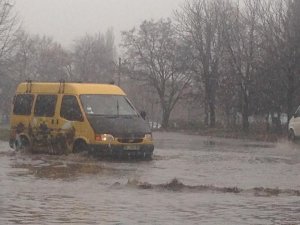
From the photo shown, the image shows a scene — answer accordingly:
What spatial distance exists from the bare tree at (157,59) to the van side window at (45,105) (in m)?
44.5

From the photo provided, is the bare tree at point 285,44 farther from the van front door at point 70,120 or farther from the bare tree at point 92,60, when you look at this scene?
the bare tree at point 92,60

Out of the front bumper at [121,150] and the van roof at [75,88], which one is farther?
the van roof at [75,88]

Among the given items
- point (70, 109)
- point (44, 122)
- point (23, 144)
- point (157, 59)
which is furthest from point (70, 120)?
point (157, 59)

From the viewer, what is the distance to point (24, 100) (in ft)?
66.8

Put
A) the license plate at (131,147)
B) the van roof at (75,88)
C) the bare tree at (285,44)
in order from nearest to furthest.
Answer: the license plate at (131,147) → the van roof at (75,88) → the bare tree at (285,44)

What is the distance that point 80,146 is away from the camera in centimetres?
1828

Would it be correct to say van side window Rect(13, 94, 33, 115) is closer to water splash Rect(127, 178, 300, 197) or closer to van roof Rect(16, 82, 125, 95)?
van roof Rect(16, 82, 125, 95)

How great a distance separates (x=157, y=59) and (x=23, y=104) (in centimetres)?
4606

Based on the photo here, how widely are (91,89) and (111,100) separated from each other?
2.20 feet

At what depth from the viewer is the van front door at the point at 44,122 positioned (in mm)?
19062

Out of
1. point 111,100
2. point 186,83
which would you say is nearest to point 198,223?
point 111,100

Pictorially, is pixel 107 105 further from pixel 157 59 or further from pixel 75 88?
pixel 157 59

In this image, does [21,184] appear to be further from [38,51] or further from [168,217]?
[38,51]

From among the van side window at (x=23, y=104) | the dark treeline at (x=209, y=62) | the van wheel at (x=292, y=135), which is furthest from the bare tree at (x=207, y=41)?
the van side window at (x=23, y=104)
